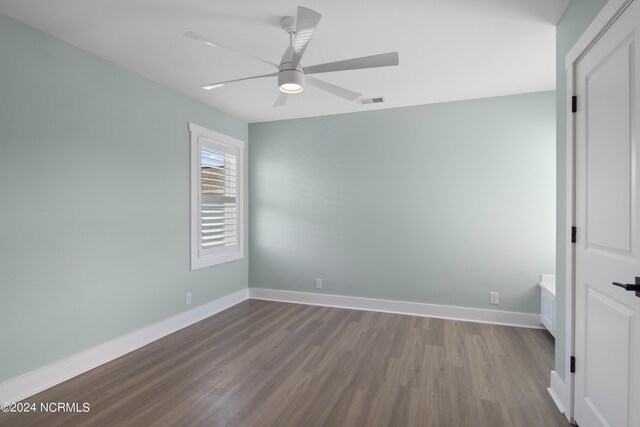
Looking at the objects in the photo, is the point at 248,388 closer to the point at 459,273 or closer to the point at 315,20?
the point at 315,20

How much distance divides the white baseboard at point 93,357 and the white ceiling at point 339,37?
244 cm

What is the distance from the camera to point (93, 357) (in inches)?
104

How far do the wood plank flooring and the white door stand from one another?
0.55 m

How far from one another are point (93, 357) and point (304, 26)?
9.71 feet

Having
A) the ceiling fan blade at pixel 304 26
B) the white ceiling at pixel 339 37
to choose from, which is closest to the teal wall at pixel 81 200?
the white ceiling at pixel 339 37

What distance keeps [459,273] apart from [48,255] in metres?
3.94

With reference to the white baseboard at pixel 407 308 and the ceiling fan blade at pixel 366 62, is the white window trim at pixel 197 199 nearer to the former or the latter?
the white baseboard at pixel 407 308

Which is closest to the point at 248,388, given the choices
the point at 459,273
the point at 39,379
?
the point at 39,379

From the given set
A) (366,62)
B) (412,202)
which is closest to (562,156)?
(366,62)

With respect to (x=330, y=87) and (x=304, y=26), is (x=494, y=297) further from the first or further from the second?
(x=304, y=26)

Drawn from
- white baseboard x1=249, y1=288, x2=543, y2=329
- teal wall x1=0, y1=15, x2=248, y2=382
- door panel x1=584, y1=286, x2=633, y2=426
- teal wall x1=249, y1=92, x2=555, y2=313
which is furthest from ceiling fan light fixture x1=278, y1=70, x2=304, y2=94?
white baseboard x1=249, y1=288, x2=543, y2=329

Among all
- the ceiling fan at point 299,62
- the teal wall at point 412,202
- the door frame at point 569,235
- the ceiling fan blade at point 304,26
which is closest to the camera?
the ceiling fan blade at point 304,26

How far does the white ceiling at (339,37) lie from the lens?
6.68 feet

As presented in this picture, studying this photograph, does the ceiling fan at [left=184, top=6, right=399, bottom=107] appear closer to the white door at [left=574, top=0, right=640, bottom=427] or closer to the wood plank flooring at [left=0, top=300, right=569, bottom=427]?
the white door at [left=574, top=0, right=640, bottom=427]
